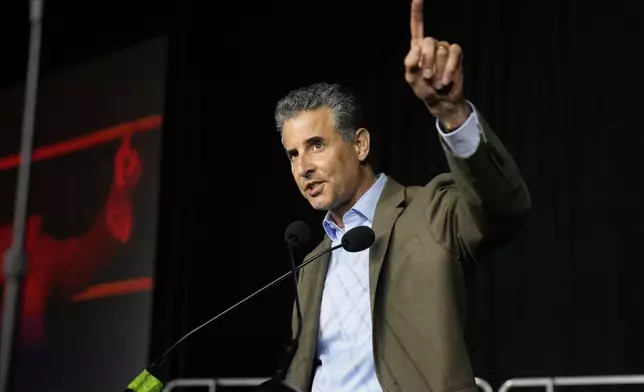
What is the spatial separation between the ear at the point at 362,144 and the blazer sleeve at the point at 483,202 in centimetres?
47

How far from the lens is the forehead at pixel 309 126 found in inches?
103

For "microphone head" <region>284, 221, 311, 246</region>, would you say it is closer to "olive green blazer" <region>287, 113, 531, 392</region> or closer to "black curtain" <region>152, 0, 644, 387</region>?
"olive green blazer" <region>287, 113, 531, 392</region>

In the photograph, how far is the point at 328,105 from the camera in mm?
2676

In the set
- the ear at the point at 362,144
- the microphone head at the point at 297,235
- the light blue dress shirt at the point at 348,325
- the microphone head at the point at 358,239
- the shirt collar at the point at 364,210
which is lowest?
the light blue dress shirt at the point at 348,325

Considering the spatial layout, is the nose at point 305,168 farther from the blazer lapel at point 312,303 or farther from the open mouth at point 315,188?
the blazer lapel at point 312,303

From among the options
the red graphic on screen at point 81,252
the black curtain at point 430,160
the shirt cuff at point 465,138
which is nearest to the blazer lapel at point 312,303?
the shirt cuff at point 465,138

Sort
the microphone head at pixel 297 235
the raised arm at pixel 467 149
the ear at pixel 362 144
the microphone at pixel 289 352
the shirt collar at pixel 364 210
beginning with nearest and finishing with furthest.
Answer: the raised arm at pixel 467 149 → the microphone at pixel 289 352 → the microphone head at pixel 297 235 → the shirt collar at pixel 364 210 → the ear at pixel 362 144

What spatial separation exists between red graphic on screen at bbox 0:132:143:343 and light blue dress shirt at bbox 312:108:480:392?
3.34 m

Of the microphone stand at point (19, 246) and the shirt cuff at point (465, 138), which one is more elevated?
the shirt cuff at point (465, 138)

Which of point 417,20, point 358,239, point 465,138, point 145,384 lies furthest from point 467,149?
point 145,384

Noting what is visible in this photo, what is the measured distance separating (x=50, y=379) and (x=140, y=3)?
2.22 m

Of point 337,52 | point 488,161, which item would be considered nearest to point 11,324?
point 488,161

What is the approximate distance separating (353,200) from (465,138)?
68 centimetres

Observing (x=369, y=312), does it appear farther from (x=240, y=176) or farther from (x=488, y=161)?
(x=240, y=176)
